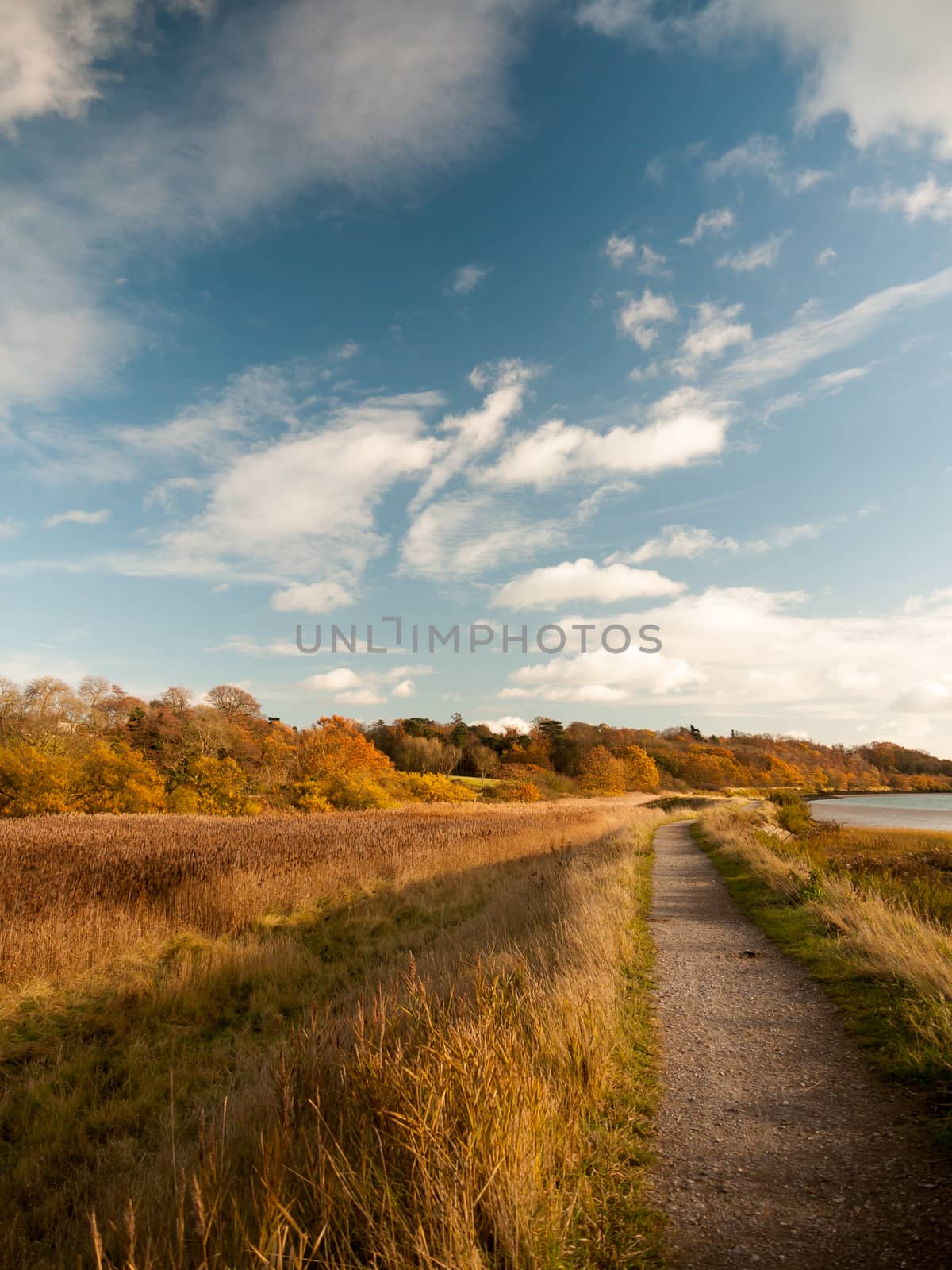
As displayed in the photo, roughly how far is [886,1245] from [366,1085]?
278 cm

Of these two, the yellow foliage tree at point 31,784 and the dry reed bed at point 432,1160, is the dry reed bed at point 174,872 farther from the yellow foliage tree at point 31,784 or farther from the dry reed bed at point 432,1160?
the yellow foliage tree at point 31,784

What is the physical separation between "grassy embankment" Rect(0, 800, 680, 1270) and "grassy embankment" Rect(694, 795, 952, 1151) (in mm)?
2104

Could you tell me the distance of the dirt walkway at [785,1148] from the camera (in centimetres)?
323

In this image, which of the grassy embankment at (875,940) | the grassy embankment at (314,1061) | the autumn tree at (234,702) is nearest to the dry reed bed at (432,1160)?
the grassy embankment at (314,1061)

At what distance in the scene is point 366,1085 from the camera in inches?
140

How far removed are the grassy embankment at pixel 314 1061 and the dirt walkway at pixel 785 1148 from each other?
0.99 ft

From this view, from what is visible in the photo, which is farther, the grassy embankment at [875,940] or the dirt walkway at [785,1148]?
the grassy embankment at [875,940]

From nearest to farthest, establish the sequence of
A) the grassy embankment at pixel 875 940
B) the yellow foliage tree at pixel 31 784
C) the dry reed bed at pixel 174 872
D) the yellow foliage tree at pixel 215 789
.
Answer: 1. the grassy embankment at pixel 875 940
2. the dry reed bed at pixel 174 872
3. the yellow foliage tree at pixel 31 784
4. the yellow foliage tree at pixel 215 789

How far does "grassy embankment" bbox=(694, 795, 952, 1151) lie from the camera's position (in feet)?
17.0

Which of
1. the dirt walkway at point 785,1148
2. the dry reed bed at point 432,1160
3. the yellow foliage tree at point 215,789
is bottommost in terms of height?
the yellow foliage tree at point 215,789

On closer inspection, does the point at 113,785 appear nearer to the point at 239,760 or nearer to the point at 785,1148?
the point at 239,760

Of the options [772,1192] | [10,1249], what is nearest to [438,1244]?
[772,1192]

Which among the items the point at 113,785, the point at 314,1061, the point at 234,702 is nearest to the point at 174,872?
the point at 314,1061

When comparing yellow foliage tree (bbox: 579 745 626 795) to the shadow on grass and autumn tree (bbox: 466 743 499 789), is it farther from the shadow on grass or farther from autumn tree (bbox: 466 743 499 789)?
the shadow on grass
